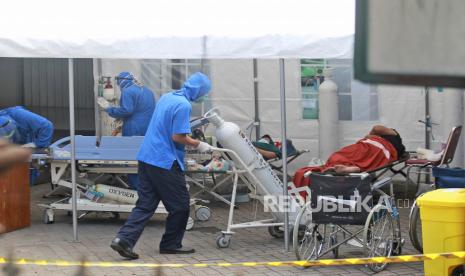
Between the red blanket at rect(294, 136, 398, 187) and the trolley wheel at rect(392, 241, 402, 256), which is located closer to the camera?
the trolley wheel at rect(392, 241, 402, 256)

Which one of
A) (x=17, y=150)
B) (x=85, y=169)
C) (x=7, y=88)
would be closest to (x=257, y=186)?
(x=85, y=169)

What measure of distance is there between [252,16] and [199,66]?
3.95 metres

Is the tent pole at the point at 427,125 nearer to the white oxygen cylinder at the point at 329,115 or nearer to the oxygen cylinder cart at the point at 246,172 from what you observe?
the white oxygen cylinder at the point at 329,115

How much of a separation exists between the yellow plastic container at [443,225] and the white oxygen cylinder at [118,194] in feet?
11.4

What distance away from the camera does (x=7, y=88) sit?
38.1ft

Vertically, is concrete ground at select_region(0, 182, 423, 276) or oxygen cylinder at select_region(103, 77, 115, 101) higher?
oxygen cylinder at select_region(103, 77, 115, 101)

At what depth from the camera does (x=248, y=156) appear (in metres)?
6.96

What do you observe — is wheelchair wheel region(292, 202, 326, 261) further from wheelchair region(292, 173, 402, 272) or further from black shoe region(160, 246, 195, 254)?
black shoe region(160, 246, 195, 254)

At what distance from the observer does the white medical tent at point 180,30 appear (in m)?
6.30

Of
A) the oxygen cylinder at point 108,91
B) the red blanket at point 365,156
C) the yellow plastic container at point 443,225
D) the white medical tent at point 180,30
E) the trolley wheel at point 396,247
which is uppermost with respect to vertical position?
the white medical tent at point 180,30

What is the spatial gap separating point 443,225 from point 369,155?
191 cm

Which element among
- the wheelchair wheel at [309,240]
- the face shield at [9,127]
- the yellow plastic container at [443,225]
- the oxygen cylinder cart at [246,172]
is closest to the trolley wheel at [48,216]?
the face shield at [9,127]

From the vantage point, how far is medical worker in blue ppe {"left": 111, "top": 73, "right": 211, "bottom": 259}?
645 cm

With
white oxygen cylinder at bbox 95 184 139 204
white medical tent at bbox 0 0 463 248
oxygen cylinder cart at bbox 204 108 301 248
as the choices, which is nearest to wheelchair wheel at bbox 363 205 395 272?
oxygen cylinder cart at bbox 204 108 301 248
